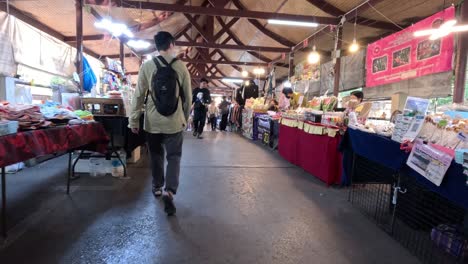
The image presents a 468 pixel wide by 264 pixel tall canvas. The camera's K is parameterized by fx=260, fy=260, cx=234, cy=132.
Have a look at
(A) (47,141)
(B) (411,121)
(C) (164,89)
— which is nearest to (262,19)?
(C) (164,89)

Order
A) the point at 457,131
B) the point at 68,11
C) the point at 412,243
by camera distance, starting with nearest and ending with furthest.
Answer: the point at 457,131, the point at 412,243, the point at 68,11

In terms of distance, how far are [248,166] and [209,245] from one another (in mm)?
2637

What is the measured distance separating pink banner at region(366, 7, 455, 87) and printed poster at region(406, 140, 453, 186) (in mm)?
3140

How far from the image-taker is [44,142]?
6.92 feet

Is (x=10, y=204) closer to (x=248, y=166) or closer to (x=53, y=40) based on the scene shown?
(x=248, y=166)

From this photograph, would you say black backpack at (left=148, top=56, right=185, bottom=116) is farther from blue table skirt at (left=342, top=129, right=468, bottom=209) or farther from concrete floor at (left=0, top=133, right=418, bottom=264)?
blue table skirt at (left=342, top=129, right=468, bottom=209)

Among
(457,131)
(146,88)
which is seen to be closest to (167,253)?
(146,88)

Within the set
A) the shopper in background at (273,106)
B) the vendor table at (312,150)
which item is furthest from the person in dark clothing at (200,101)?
the vendor table at (312,150)

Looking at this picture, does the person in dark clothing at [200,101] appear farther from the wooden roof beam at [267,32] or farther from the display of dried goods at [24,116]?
the display of dried goods at [24,116]

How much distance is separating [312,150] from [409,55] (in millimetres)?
2789

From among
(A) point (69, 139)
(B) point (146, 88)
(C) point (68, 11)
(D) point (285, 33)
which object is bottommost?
(A) point (69, 139)

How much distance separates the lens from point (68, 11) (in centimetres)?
584

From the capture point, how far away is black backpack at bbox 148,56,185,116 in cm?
233

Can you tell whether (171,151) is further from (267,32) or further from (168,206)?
(267,32)
